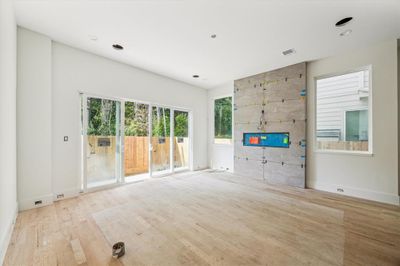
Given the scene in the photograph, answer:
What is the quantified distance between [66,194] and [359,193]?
6.19 m

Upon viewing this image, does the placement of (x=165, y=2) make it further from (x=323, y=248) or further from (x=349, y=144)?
(x=349, y=144)

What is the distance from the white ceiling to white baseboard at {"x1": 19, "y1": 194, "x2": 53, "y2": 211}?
121 inches

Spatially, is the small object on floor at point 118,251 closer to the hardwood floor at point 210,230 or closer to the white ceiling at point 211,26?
the hardwood floor at point 210,230

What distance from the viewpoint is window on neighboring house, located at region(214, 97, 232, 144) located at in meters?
6.15

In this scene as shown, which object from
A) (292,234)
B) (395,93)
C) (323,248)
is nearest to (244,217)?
(292,234)

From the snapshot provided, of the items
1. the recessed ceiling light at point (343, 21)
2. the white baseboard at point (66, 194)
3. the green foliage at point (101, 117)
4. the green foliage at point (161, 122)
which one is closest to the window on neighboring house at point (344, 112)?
the recessed ceiling light at point (343, 21)

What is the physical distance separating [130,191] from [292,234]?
336cm

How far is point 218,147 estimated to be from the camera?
6.44m

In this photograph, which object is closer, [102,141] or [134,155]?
[102,141]

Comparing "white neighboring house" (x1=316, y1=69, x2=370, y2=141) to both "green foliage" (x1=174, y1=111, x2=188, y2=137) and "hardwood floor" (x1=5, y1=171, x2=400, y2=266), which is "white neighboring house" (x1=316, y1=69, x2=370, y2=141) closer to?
"hardwood floor" (x1=5, y1=171, x2=400, y2=266)

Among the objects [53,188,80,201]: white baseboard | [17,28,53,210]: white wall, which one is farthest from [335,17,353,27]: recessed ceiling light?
[53,188,80,201]: white baseboard

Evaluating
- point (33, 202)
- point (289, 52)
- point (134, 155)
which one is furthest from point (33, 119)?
point (289, 52)

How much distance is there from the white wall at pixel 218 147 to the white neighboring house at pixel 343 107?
272 centimetres

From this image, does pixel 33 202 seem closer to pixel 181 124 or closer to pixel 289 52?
pixel 181 124
